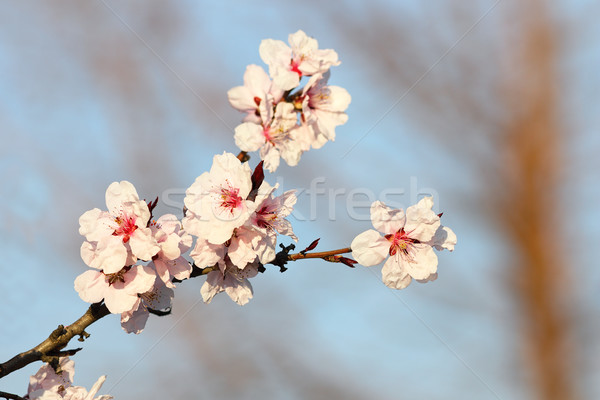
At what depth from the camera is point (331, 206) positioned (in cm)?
155

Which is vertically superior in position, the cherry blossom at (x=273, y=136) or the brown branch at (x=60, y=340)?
the cherry blossom at (x=273, y=136)

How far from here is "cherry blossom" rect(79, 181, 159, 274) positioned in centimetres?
110

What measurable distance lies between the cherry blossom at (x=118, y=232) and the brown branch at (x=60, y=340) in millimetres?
98

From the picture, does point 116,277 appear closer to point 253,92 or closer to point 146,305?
point 146,305

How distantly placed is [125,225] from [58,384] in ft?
1.25

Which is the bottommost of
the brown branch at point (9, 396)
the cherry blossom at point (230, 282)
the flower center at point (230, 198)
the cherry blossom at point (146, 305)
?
the brown branch at point (9, 396)

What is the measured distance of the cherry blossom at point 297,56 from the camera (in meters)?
1.29

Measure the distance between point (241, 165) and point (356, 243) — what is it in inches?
11.3

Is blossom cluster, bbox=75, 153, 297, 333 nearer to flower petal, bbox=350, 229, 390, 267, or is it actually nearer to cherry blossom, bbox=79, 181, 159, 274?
cherry blossom, bbox=79, 181, 159, 274

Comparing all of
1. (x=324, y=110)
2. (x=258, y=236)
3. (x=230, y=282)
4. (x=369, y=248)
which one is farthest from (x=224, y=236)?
(x=324, y=110)

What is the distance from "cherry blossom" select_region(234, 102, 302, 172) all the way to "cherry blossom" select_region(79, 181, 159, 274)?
27 cm

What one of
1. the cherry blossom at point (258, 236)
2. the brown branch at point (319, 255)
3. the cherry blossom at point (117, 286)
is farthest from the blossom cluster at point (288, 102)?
the cherry blossom at point (117, 286)

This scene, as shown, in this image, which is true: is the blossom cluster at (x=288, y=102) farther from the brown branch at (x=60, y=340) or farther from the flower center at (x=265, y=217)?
the brown branch at (x=60, y=340)

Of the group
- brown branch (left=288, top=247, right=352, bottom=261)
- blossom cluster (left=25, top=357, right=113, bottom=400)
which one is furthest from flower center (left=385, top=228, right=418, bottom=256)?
blossom cluster (left=25, top=357, right=113, bottom=400)
